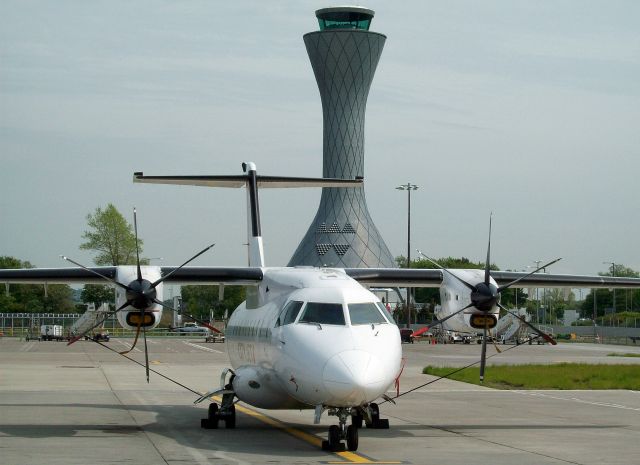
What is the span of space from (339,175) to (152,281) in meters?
145

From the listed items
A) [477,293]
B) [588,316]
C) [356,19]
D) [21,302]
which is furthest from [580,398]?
[588,316]

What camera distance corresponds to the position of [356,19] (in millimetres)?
172500

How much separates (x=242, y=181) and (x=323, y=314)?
30.8ft

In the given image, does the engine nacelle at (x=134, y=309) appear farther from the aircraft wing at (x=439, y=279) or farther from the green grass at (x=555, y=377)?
the green grass at (x=555, y=377)

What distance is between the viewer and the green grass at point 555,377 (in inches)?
1416

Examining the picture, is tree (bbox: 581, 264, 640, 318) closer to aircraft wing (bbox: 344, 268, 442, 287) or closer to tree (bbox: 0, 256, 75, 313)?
tree (bbox: 0, 256, 75, 313)

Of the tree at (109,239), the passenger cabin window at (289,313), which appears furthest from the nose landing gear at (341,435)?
the tree at (109,239)

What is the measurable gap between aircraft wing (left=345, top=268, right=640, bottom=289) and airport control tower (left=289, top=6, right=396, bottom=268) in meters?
134

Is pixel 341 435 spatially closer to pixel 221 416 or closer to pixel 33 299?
pixel 221 416

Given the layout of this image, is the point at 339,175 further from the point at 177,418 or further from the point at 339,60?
the point at 177,418

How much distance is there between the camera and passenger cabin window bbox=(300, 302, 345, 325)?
58.1 ft

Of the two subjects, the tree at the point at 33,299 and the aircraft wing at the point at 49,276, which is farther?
the tree at the point at 33,299

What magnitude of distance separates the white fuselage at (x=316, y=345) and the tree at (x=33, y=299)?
111 metres

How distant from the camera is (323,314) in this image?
58.7ft
